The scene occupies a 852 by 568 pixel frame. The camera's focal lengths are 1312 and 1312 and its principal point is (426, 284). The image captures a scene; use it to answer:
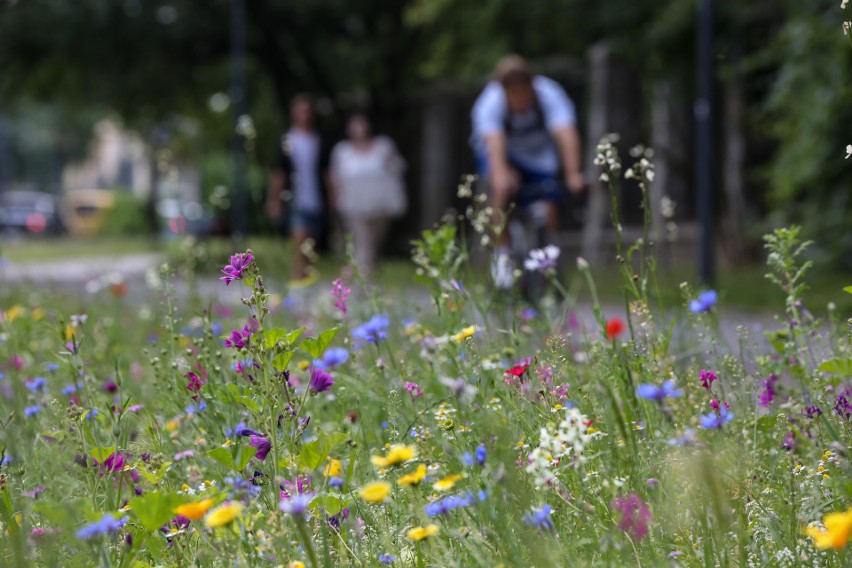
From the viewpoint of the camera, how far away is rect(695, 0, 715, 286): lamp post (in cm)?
974

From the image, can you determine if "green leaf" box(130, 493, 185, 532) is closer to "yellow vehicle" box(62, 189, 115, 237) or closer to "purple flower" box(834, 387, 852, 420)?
"purple flower" box(834, 387, 852, 420)

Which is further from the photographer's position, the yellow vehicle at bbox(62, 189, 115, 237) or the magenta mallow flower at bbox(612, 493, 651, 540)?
the yellow vehicle at bbox(62, 189, 115, 237)

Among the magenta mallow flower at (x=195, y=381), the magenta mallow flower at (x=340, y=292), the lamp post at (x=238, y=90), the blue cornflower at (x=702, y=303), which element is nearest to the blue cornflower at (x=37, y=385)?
the magenta mallow flower at (x=195, y=381)

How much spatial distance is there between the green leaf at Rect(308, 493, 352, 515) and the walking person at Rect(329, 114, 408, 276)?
9.10 metres

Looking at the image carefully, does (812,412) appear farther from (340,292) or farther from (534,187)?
(534,187)

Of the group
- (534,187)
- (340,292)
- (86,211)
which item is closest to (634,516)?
(340,292)

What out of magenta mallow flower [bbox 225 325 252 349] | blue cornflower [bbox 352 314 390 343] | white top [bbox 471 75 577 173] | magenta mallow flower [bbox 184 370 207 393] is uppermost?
white top [bbox 471 75 577 173]

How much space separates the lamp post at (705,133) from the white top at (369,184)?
2840 mm

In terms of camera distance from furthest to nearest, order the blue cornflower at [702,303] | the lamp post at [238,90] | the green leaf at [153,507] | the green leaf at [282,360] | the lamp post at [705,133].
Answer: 1. the lamp post at [238,90]
2. the lamp post at [705,133]
3. the blue cornflower at [702,303]
4. the green leaf at [282,360]
5. the green leaf at [153,507]

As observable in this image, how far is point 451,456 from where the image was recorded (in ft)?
8.15

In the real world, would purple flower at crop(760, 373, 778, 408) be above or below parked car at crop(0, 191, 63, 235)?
below

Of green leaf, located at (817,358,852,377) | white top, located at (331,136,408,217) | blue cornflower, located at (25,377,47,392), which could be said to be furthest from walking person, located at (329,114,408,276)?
green leaf, located at (817,358,852,377)

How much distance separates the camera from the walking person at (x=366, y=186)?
38.6 feet

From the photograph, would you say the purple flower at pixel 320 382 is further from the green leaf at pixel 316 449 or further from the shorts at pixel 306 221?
the shorts at pixel 306 221
